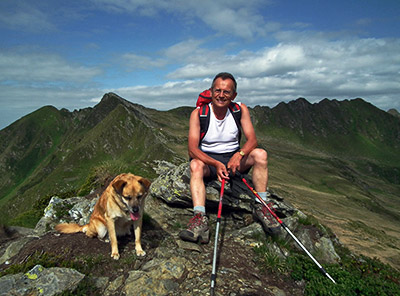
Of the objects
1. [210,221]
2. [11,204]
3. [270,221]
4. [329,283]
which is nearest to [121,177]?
[210,221]

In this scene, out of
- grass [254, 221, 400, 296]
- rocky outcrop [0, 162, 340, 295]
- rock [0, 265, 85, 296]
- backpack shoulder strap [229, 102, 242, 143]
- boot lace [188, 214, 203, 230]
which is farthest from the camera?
backpack shoulder strap [229, 102, 242, 143]

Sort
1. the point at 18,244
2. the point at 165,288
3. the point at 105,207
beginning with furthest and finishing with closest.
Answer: the point at 18,244, the point at 105,207, the point at 165,288

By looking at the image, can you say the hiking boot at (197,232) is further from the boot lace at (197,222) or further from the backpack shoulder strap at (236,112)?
the backpack shoulder strap at (236,112)

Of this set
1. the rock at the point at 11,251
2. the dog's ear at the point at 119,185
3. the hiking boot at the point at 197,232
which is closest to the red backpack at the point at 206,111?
the hiking boot at the point at 197,232

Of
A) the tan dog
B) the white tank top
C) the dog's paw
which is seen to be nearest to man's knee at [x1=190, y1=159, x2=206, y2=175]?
the white tank top

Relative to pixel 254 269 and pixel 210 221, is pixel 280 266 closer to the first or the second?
pixel 254 269

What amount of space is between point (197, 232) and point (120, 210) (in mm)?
2140

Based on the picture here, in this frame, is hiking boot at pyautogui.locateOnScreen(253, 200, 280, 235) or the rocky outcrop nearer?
the rocky outcrop

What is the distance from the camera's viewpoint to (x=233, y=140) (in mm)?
8328

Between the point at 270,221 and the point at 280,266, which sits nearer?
the point at 280,266

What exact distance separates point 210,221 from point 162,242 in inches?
77.5

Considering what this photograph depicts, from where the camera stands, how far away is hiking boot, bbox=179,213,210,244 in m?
6.93

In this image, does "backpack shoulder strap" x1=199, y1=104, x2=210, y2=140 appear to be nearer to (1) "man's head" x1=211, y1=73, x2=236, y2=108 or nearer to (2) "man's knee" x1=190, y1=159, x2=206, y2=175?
(1) "man's head" x1=211, y1=73, x2=236, y2=108

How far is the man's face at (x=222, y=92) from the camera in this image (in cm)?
765
